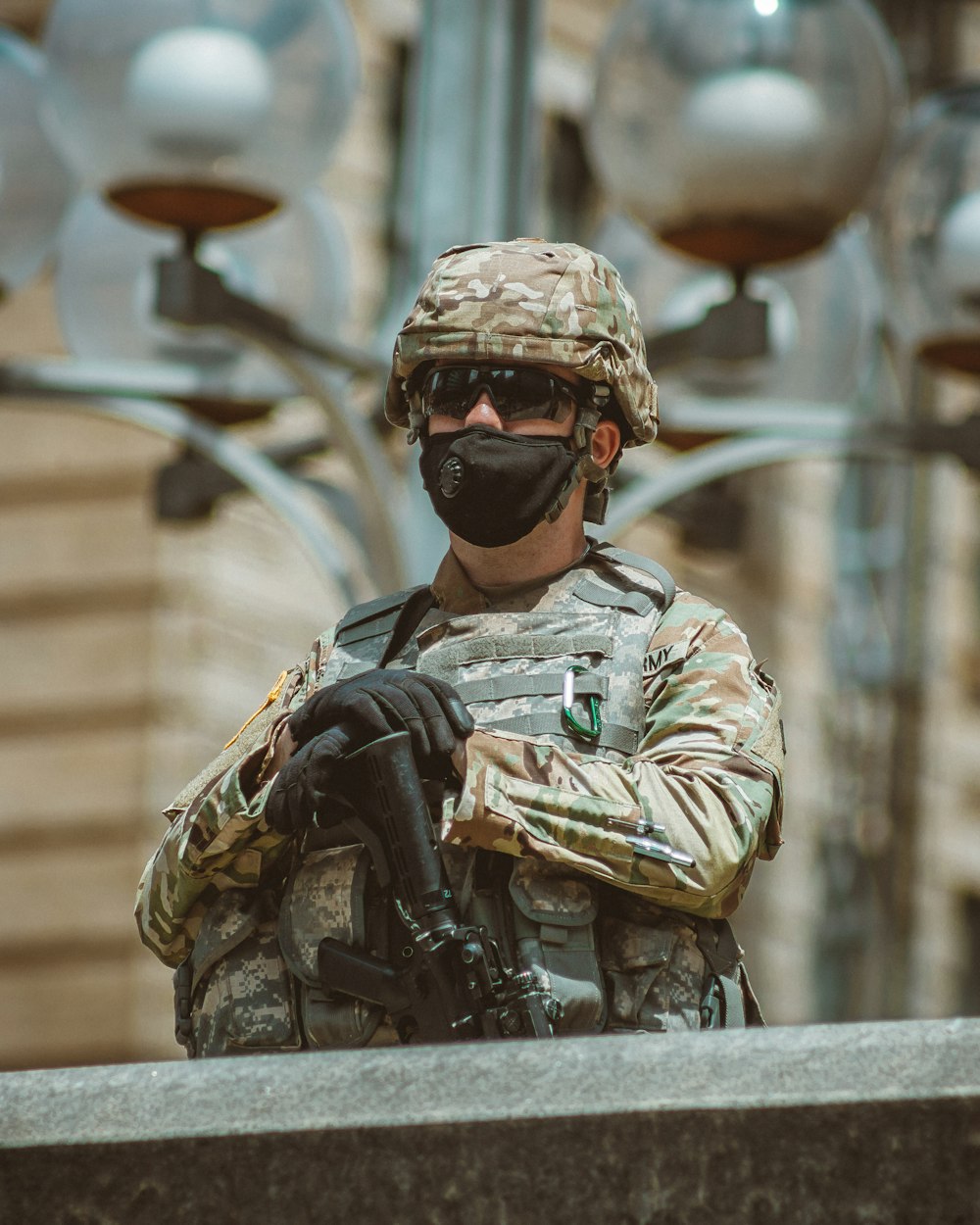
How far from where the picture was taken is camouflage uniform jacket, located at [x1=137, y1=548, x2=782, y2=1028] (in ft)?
13.0

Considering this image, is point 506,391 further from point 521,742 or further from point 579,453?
point 521,742

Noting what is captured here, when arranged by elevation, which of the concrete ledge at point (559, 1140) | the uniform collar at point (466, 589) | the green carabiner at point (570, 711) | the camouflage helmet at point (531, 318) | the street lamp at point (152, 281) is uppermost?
the street lamp at point (152, 281)

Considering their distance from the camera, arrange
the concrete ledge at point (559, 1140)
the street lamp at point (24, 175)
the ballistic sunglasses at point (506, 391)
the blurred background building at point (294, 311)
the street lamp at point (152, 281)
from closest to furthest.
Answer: the concrete ledge at point (559, 1140) < the ballistic sunglasses at point (506, 391) < the blurred background building at point (294, 311) < the street lamp at point (24, 175) < the street lamp at point (152, 281)

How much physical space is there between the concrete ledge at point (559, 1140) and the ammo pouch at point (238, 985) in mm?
512

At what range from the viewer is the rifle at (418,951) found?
12.9 feet

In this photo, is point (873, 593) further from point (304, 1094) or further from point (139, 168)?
point (304, 1094)

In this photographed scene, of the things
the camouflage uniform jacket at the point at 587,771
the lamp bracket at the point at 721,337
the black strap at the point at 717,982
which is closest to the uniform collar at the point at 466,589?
the camouflage uniform jacket at the point at 587,771

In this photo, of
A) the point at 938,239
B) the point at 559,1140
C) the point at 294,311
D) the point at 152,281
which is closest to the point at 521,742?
the point at 559,1140

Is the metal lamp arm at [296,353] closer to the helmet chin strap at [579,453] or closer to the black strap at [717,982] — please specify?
the helmet chin strap at [579,453]

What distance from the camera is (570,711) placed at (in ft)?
13.6

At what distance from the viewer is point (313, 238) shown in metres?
7.89

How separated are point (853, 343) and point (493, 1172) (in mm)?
4837

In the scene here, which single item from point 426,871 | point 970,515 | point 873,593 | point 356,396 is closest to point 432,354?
point 426,871

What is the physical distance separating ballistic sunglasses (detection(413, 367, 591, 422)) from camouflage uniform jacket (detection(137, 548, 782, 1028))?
0.27m
